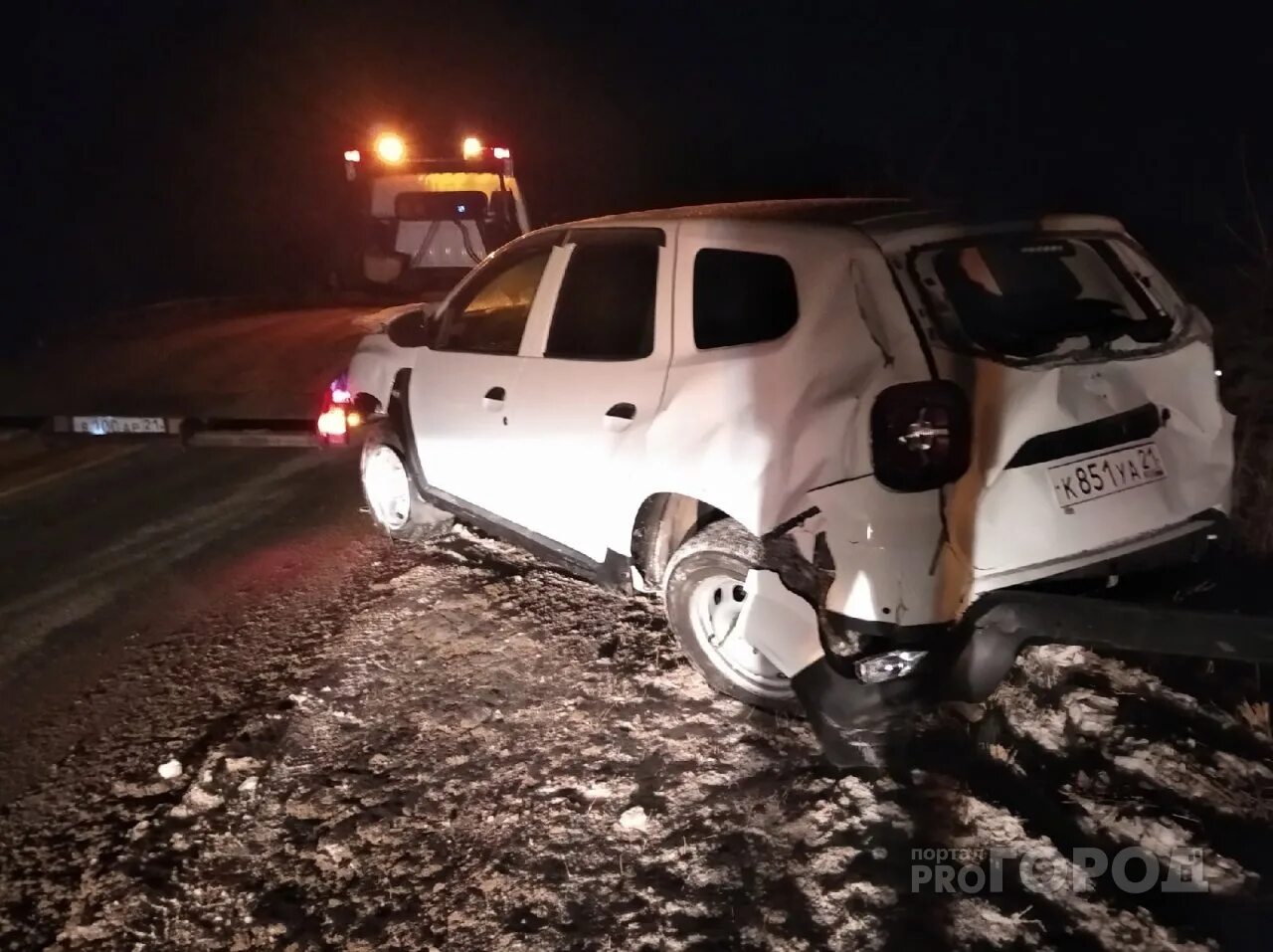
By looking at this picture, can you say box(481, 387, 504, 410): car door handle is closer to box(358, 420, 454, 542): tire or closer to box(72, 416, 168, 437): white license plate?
box(358, 420, 454, 542): tire

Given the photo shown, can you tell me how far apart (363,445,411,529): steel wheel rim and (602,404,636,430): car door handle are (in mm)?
1964

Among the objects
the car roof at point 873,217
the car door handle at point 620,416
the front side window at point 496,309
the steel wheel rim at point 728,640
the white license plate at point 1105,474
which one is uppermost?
the car roof at point 873,217

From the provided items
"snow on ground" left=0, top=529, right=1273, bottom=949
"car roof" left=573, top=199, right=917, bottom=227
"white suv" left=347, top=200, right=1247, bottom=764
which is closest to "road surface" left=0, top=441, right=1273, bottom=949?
"snow on ground" left=0, top=529, right=1273, bottom=949

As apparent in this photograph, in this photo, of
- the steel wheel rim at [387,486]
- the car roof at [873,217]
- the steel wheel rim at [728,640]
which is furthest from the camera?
the steel wheel rim at [387,486]

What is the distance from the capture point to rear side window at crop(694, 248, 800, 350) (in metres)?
3.57

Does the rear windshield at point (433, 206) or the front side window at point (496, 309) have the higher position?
the rear windshield at point (433, 206)

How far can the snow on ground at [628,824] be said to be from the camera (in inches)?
119

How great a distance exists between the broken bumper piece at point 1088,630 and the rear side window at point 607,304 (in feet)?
5.16

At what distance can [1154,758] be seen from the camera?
3.45 meters

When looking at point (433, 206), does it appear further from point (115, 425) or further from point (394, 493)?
point (394, 493)

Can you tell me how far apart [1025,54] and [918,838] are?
21.2 metres

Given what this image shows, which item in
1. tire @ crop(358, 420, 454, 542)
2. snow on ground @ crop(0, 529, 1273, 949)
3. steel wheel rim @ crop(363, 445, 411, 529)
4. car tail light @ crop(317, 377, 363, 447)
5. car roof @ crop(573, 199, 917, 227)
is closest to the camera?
snow on ground @ crop(0, 529, 1273, 949)

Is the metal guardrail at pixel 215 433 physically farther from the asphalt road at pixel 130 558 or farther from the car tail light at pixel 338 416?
the car tail light at pixel 338 416

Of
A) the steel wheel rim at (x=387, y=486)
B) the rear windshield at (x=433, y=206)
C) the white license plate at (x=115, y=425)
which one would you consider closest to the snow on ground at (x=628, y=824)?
the steel wheel rim at (x=387, y=486)
